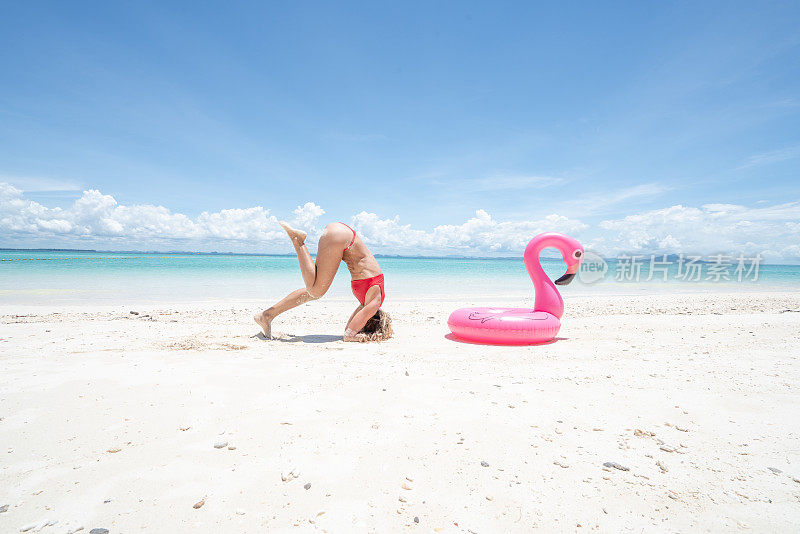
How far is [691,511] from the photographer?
71.8 inches

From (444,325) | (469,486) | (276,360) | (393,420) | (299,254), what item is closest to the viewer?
(469,486)

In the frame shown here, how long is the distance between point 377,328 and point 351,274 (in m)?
1.00

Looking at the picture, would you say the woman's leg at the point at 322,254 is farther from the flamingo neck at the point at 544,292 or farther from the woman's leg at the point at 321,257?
the flamingo neck at the point at 544,292

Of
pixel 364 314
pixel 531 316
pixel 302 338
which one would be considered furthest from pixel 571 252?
pixel 302 338

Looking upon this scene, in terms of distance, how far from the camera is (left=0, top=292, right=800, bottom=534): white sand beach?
1.80 meters

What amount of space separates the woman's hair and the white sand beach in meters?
0.88

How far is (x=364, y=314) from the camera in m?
5.56

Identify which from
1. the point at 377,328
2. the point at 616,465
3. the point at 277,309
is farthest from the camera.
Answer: the point at 377,328

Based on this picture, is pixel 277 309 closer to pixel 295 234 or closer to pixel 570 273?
pixel 295 234

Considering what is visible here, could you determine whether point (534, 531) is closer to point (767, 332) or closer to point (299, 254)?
point (299, 254)

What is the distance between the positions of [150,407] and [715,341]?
297 inches

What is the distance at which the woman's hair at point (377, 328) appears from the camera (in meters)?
5.68

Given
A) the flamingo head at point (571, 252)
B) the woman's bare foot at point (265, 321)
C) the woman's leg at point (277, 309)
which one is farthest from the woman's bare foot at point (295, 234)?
the flamingo head at point (571, 252)

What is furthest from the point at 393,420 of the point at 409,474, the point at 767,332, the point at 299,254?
the point at 767,332
